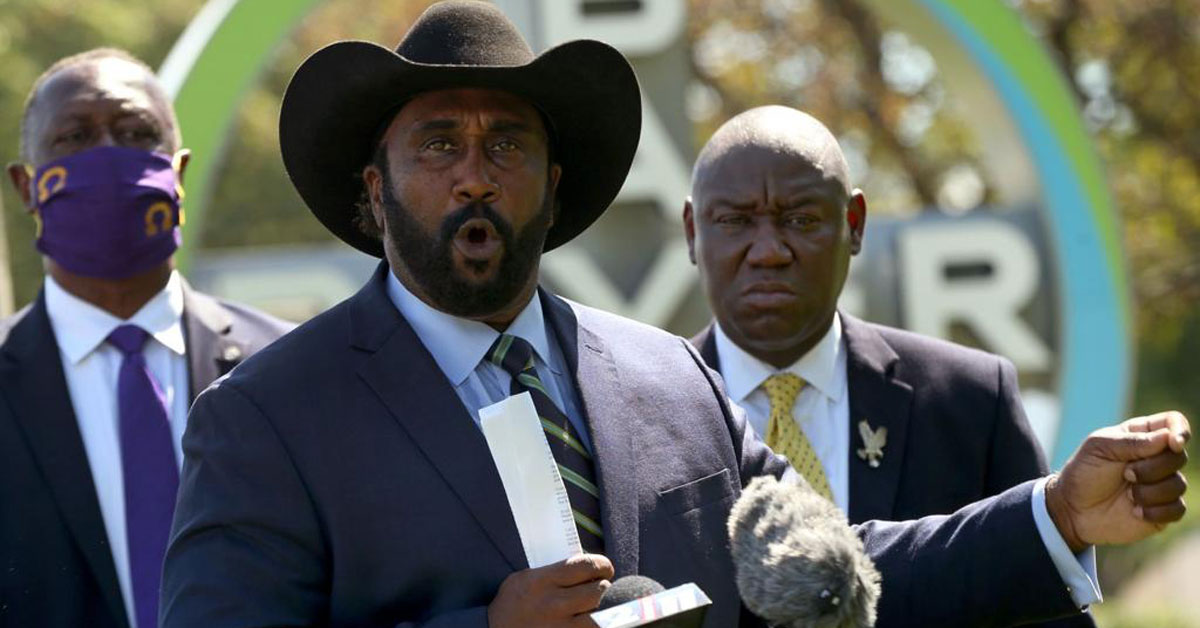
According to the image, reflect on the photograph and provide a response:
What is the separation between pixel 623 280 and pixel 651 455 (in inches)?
308

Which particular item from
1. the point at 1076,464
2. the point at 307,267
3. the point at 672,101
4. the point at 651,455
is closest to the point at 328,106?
the point at 651,455

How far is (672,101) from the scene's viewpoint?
1171 cm

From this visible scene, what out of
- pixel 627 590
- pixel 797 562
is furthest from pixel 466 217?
pixel 797 562

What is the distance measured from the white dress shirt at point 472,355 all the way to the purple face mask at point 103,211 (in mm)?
1927

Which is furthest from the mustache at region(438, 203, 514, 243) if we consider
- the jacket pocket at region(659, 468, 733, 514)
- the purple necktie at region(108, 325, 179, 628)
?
the purple necktie at region(108, 325, 179, 628)

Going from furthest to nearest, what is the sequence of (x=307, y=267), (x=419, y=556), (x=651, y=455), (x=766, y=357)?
(x=307, y=267) < (x=766, y=357) < (x=651, y=455) < (x=419, y=556)

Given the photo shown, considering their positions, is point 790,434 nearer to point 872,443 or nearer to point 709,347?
point 872,443

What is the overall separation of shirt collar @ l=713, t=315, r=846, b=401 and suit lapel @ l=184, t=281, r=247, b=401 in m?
1.42

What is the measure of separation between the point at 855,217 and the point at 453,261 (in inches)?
75.4

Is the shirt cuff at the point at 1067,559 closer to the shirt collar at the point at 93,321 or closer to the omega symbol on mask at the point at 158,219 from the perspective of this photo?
the shirt collar at the point at 93,321

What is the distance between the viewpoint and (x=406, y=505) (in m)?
3.29

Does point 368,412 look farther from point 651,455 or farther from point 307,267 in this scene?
point 307,267

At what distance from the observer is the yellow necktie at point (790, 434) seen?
15.5 feet

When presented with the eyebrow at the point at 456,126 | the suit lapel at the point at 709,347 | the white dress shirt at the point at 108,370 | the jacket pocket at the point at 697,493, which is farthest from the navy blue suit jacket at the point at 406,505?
the white dress shirt at the point at 108,370
